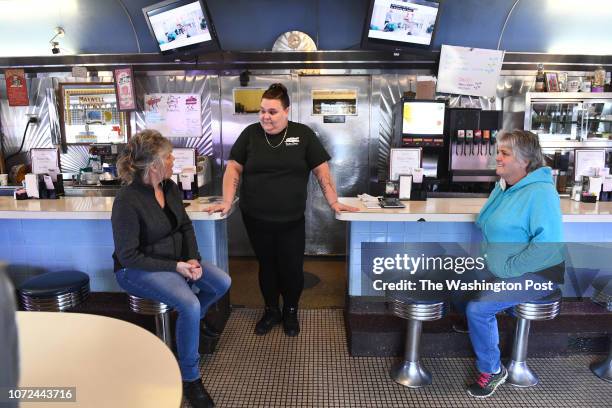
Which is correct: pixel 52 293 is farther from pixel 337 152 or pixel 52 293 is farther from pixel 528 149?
pixel 337 152

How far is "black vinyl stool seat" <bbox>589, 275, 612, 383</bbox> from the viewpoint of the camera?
8.14 ft

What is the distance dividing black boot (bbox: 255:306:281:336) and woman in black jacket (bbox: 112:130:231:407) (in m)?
0.87

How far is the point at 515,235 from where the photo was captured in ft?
7.17

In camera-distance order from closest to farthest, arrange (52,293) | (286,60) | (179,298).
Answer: (179,298)
(52,293)
(286,60)

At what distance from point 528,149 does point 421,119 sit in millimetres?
2338

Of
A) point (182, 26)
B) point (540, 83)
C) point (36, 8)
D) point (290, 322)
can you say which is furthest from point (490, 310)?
point (36, 8)

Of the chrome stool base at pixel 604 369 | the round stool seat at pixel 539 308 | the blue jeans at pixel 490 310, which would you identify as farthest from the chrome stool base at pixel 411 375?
the chrome stool base at pixel 604 369

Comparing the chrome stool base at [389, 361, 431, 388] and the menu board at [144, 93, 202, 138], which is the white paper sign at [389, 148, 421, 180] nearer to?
the chrome stool base at [389, 361, 431, 388]

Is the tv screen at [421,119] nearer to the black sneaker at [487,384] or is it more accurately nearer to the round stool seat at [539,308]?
the round stool seat at [539,308]

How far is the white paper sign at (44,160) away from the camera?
10.3 feet

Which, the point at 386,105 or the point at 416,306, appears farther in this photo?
the point at 386,105

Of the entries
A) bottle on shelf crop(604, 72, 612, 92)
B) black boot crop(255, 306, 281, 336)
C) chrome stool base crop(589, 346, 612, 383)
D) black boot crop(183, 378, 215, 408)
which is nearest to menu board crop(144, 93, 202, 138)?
black boot crop(255, 306, 281, 336)

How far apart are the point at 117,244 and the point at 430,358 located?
82.2 inches

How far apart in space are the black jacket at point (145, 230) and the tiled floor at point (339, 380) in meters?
0.84
